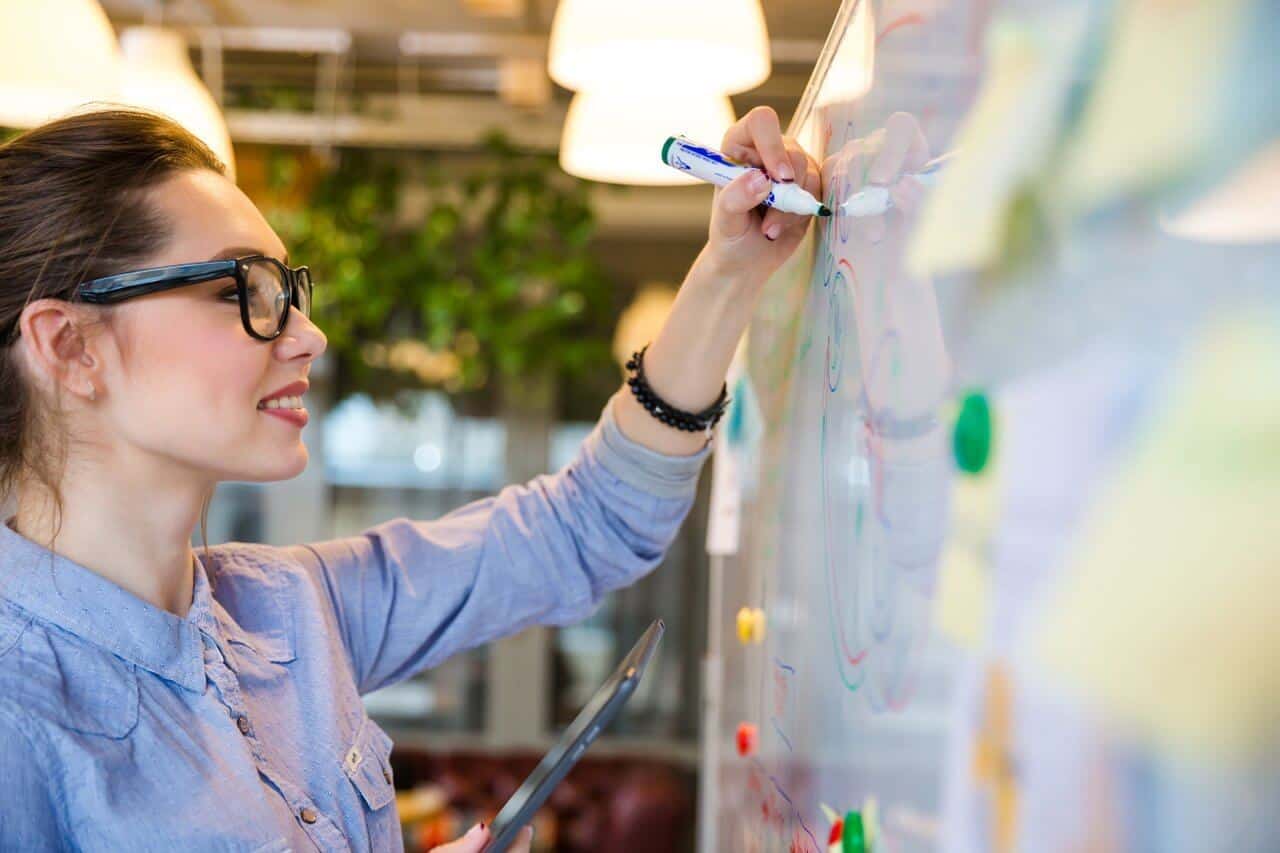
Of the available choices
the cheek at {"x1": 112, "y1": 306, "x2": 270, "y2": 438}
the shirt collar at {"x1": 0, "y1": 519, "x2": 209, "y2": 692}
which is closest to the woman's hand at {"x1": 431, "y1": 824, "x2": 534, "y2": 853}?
the shirt collar at {"x1": 0, "y1": 519, "x2": 209, "y2": 692}

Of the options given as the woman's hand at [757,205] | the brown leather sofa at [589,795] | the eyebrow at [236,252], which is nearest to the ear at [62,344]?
the eyebrow at [236,252]

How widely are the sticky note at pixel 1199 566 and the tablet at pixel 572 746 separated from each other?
1.56 ft

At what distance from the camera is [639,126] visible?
1916mm

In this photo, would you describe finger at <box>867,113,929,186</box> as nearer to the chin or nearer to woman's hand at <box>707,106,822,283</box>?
woman's hand at <box>707,106,822,283</box>

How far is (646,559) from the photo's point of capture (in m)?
1.23

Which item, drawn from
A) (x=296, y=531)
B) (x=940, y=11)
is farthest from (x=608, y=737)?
(x=940, y=11)

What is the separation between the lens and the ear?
92 centimetres

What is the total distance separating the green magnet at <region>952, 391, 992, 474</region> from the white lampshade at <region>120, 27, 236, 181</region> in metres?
1.88

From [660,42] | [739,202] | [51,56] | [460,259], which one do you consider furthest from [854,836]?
[460,259]

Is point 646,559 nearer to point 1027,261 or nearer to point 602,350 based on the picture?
point 1027,261

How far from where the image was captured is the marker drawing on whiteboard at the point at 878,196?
55cm

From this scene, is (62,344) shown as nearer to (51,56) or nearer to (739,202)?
(739,202)

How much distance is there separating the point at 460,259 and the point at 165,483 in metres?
3.02

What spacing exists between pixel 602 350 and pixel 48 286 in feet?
9.65
